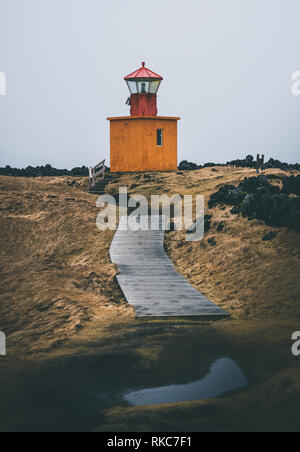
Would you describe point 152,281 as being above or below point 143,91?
below

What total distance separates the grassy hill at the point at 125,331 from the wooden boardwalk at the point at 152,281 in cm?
39

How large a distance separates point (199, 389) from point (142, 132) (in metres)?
22.8

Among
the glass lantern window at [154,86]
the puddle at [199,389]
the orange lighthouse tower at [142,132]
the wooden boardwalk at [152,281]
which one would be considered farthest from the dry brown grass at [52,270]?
the glass lantern window at [154,86]

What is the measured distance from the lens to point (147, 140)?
30125 millimetres

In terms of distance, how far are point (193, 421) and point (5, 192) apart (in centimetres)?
1913

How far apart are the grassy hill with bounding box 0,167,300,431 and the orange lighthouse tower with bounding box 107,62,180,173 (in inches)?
376

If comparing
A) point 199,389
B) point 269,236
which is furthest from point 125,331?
point 269,236

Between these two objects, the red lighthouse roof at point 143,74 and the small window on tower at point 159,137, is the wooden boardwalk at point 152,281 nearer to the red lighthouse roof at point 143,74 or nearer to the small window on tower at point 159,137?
the small window on tower at point 159,137

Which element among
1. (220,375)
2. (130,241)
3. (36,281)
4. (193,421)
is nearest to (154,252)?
(130,241)

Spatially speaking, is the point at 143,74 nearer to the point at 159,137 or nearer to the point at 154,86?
the point at 154,86

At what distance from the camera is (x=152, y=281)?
14750 millimetres

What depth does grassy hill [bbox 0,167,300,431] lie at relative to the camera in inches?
309

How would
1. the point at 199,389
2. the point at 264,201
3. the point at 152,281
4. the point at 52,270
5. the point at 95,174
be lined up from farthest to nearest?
the point at 95,174 → the point at 264,201 → the point at 52,270 → the point at 152,281 → the point at 199,389

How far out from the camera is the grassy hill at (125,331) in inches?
309
